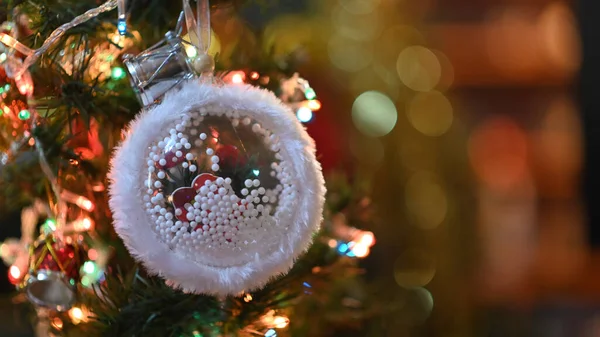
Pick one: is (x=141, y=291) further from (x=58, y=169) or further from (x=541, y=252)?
(x=541, y=252)

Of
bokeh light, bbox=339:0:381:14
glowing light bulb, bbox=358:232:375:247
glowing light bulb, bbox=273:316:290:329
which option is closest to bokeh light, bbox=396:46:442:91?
bokeh light, bbox=339:0:381:14

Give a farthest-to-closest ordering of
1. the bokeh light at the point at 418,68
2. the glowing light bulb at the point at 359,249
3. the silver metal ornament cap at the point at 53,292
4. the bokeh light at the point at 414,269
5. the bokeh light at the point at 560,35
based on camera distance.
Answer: the bokeh light at the point at 560,35, the bokeh light at the point at 418,68, the bokeh light at the point at 414,269, the glowing light bulb at the point at 359,249, the silver metal ornament cap at the point at 53,292

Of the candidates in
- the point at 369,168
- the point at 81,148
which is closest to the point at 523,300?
the point at 369,168

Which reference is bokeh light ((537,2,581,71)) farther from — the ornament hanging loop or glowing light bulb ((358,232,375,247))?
the ornament hanging loop

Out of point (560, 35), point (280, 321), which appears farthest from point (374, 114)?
point (280, 321)

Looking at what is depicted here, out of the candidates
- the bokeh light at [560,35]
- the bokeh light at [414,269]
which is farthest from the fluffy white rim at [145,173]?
the bokeh light at [560,35]

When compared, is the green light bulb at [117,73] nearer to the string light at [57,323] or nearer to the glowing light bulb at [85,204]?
the glowing light bulb at [85,204]

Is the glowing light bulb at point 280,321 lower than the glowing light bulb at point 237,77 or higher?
lower
